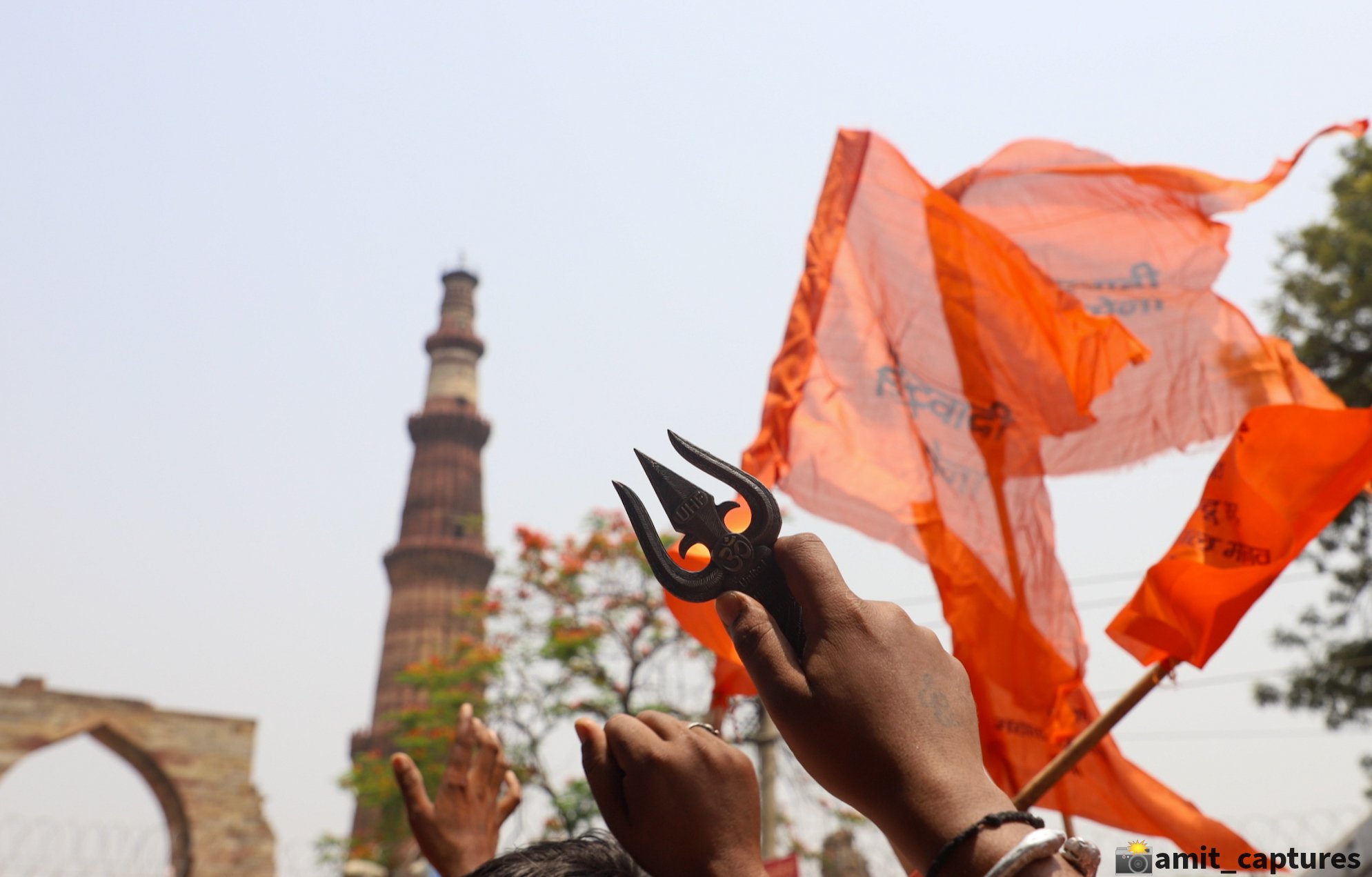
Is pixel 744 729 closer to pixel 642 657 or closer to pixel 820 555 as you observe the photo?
pixel 820 555

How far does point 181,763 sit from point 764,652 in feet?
62.7

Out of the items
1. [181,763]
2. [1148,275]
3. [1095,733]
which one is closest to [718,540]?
[1095,733]

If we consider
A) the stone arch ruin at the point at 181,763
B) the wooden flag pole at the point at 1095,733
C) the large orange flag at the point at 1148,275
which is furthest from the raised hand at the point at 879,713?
the stone arch ruin at the point at 181,763

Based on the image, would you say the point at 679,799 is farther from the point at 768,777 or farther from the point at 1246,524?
the point at 768,777

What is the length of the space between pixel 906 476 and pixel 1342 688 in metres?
8.37

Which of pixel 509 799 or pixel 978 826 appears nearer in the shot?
pixel 978 826

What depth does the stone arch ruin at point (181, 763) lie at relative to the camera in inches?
678

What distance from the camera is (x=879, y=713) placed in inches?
40.4

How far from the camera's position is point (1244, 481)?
341 centimetres

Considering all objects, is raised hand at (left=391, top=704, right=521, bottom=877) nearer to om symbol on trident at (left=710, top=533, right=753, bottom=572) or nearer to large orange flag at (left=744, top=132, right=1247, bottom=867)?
om symbol on trident at (left=710, top=533, right=753, bottom=572)

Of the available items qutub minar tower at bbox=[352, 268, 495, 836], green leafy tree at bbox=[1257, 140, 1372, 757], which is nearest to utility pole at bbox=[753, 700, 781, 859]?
green leafy tree at bbox=[1257, 140, 1372, 757]

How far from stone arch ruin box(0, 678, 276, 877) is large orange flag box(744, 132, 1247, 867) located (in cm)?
1631

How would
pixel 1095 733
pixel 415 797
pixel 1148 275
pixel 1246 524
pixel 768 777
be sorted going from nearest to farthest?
pixel 415 797, pixel 1095 733, pixel 1246 524, pixel 1148 275, pixel 768 777

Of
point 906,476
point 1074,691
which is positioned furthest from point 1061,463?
point 1074,691
